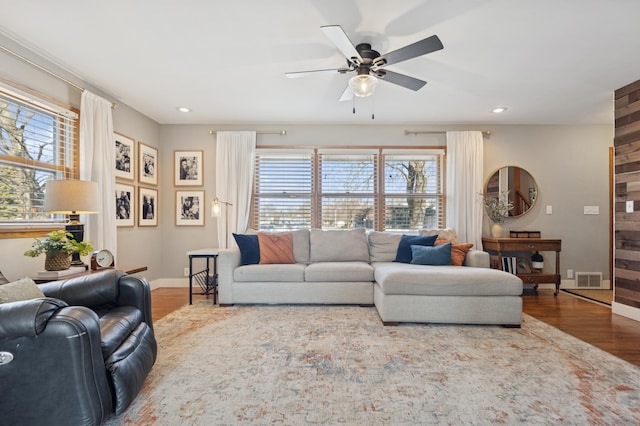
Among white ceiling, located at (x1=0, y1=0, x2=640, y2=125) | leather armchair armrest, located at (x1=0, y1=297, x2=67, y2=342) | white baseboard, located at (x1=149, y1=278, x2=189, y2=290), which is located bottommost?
white baseboard, located at (x1=149, y1=278, x2=189, y2=290)

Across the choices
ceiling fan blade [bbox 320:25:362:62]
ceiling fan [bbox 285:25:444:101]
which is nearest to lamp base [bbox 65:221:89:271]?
ceiling fan [bbox 285:25:444:101]

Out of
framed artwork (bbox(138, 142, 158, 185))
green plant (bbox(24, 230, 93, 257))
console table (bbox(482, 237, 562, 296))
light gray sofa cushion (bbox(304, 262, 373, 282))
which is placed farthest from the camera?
framed artwork (bbox(138, 142, 158, 185))

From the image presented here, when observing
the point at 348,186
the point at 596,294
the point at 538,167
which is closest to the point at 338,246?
the point at 348,186

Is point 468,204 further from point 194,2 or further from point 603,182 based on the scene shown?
point 194,2

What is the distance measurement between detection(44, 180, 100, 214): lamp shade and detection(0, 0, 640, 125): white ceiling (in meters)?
1.19

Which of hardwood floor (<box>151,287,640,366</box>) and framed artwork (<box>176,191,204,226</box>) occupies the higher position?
framed artwork (<box>176,191,204,226</box>)

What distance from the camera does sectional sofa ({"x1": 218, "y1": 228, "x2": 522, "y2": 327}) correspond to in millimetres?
2920

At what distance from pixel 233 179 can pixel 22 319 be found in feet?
11.4

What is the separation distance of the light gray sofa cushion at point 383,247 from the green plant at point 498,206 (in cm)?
161

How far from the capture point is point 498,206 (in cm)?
457

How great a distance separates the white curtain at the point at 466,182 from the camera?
4562mm

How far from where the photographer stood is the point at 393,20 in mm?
2240

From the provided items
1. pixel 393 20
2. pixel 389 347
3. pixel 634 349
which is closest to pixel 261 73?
pixel 393 20

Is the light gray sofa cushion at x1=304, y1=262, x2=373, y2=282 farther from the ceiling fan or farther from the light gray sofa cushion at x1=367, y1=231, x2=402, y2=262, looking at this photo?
the ceiling fan
